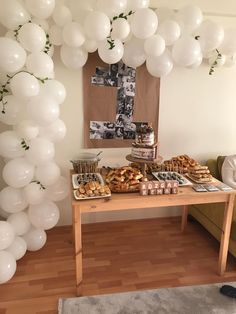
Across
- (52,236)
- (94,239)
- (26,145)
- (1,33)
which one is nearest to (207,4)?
(1,33)

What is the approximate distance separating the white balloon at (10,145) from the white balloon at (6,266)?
71 centimetres

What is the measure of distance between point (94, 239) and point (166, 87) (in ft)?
5.32

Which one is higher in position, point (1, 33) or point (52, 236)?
point (1, 33)

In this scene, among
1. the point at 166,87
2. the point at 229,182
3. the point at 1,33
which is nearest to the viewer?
the point at 1,33

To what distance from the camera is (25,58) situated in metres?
1.88

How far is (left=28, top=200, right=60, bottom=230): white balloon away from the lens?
86.5 inches

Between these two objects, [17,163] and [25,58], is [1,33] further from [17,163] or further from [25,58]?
[17,163]

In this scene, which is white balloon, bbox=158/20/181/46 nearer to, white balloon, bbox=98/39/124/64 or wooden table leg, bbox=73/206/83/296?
white balloon, bbox=98/39/124/64

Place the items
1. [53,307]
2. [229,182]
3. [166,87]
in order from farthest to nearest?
1. [166,87]
2. [229,182]
3. [53,307]

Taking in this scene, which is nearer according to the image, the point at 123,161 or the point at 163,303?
the point at 163,303

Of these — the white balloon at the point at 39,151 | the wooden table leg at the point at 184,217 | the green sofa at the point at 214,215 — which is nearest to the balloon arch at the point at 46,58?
the white balloon at the point at 39,151

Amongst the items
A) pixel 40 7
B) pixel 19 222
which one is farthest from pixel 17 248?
pixel 40 7

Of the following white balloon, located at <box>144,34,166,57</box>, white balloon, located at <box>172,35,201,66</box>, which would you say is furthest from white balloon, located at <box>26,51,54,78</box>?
white balloon, located at <box>172,35,201,66</box>

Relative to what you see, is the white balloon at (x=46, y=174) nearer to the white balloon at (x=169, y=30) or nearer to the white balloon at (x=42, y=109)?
the white balloon at (x=42, y=109)
